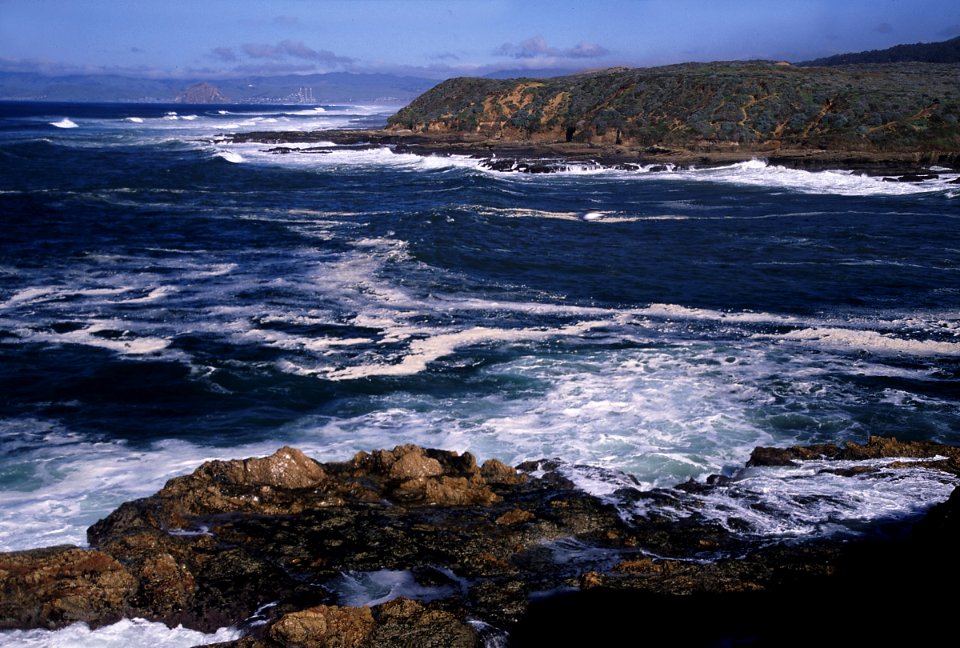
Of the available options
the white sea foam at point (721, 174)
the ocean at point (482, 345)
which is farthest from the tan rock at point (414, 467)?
the white sea foam at point (721, 174)

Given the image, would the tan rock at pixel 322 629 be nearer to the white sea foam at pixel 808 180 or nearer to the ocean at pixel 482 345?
the ocean at pixel 482 345

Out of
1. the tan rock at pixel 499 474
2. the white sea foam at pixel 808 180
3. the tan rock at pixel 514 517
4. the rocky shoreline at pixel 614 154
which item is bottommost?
the tan rock at pixel 499 474

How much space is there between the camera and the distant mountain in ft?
334

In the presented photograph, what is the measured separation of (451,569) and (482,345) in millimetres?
7306

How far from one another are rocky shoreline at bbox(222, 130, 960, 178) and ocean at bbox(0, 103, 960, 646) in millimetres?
8058

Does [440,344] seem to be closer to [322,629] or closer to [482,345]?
[482,345]

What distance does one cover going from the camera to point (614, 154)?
41.5 meters

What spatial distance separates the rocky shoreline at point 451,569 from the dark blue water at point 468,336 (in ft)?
3.09

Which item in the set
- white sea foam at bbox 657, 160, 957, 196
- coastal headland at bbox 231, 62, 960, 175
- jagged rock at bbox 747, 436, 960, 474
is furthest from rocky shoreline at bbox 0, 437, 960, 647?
coastal headland at bbox 231, 62, 960, 175

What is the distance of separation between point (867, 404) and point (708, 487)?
12.9ft

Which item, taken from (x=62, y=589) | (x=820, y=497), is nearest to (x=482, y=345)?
(x=820, y=497)

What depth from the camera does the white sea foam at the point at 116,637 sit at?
5.33 metres

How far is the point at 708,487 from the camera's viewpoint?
8156 millimetres

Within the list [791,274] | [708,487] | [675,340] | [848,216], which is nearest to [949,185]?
[848,216]
